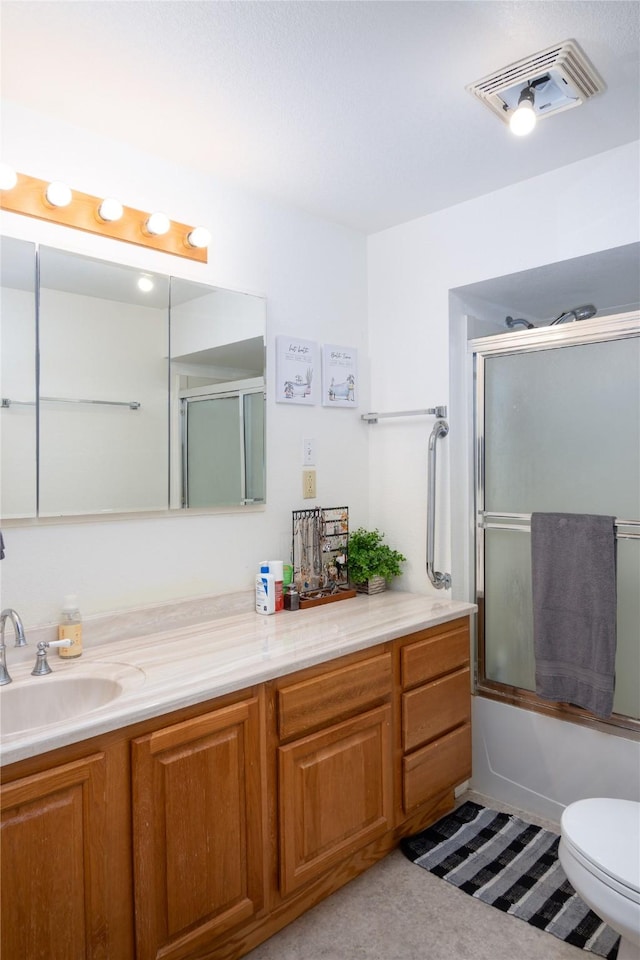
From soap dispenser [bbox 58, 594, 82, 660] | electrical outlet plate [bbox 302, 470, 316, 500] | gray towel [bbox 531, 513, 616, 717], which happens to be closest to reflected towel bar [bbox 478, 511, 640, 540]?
gray towel [bbox 531, 513, 616, 717]

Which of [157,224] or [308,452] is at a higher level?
[157,224]

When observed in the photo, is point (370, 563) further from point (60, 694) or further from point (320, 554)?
point (60, 694)

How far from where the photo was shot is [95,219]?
6.44 ft

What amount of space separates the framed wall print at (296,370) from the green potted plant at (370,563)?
655 mm

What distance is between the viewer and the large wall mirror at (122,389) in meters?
1.83

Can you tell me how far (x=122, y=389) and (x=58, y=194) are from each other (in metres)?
0.59

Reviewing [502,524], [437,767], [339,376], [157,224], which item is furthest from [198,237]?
[437,767]

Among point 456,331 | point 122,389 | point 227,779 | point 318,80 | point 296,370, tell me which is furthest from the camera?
point 456,331

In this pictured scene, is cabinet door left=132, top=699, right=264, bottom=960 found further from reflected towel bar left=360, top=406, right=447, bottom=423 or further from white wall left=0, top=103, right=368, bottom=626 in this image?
reflected towel bar left=360, top=406, right=447, bottom=423

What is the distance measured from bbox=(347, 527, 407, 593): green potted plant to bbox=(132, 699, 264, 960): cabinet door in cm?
105

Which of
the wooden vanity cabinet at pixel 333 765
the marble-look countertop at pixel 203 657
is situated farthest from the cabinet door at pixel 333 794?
the marble-look countertop at pixel 203 657

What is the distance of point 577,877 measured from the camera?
62.1 inches

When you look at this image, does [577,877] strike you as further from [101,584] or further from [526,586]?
[101,584]

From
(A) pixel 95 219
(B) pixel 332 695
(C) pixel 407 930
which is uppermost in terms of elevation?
(A) pixel 95 219
